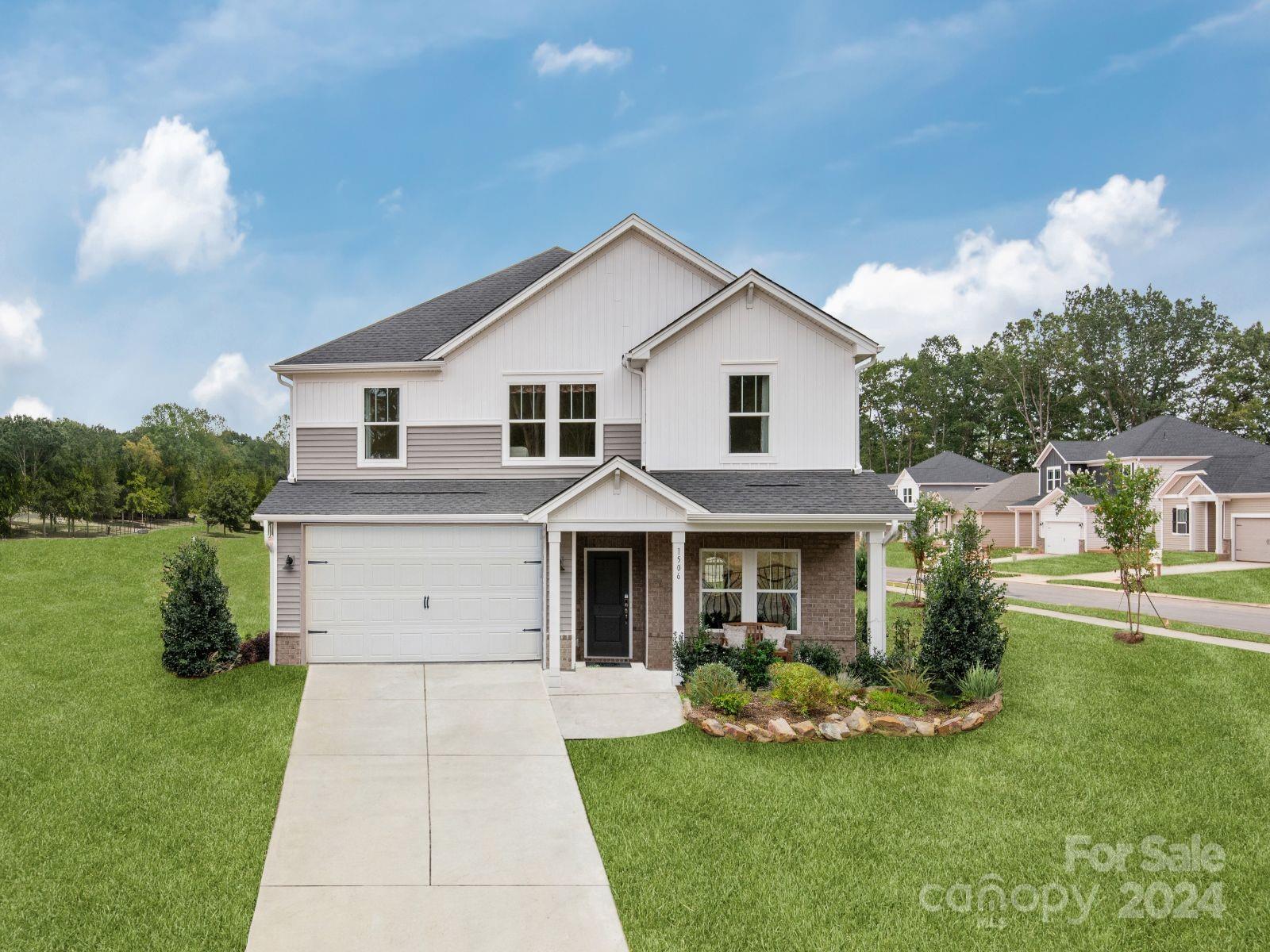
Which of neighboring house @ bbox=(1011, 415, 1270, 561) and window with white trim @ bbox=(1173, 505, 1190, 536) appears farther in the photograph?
window with white trim @ bbox=(1173, 505, 1190, 536)

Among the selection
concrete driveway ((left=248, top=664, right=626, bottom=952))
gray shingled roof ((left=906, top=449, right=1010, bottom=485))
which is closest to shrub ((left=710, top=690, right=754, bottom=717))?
concrete driveway ((left=248, top=664, right=626, bottom=952))

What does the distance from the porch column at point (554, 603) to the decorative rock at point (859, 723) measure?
16.2 feet

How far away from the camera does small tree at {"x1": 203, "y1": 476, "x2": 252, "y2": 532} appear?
4138 centimetres

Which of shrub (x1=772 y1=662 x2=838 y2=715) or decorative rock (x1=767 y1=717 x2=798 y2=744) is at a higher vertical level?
shrub (x1=772 y1=662 x2=838 y2=715)

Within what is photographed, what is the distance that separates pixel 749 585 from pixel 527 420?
5.60m

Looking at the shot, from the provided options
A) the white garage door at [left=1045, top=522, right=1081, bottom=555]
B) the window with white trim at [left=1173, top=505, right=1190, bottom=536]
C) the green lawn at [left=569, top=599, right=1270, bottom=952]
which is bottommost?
the green lawn at [left=569, top=599, right=1270, bottom=952]

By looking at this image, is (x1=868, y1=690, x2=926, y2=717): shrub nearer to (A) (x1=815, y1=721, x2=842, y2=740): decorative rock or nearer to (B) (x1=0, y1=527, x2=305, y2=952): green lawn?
(A) (x1=815, y1=721, x2=842, y2=740): decorative rock

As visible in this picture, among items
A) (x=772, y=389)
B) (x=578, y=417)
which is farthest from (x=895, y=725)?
(x=578, y=417)

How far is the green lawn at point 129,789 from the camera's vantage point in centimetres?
553

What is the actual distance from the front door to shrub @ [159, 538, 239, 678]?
6.65m

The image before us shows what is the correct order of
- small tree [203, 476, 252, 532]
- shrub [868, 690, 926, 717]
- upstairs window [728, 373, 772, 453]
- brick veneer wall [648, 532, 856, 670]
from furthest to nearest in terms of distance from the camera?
1. small tree [203, 476, 252, 532]
2. upstairs window [728, 373, 772, 453]
3. brick veneer wall [648, 532, 856, 670]
4. shrub [868, 690, 926, 717]

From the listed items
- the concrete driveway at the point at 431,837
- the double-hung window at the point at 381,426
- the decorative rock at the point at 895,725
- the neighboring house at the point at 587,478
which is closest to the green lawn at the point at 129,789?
the concrete driveway at the point at 431,837

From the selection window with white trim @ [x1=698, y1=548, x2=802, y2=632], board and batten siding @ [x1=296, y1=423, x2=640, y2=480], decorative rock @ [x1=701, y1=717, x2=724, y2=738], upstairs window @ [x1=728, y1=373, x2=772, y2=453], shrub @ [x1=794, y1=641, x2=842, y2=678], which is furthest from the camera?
board and batten siding @ [x1=296, y1=423, x2=640, y2=480]

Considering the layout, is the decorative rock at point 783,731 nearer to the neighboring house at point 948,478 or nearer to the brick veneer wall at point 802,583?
the brick veneer wall at point 802,583
